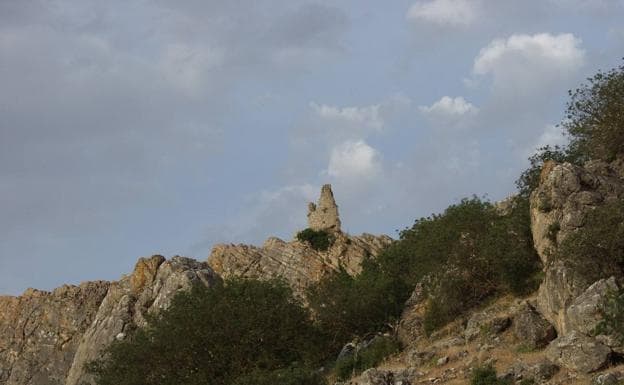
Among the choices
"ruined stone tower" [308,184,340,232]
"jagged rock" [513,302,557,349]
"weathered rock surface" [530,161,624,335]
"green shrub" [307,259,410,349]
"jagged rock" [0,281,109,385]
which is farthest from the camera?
"ruined stone tower" [308,184,340,232]

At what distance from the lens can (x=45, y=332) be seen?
3546 inches

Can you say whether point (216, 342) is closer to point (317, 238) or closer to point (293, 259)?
point (293, 259)

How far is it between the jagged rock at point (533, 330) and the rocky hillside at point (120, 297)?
31942 millimetres

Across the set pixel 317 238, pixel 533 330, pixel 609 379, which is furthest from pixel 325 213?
pixel 609 379

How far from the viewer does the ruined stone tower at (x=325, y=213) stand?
4077 inches

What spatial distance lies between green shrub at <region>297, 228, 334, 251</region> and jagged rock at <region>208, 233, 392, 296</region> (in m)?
0.48

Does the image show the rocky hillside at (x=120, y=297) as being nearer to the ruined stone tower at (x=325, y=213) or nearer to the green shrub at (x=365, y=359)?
the ruined stone tower at (x=325, y=213)

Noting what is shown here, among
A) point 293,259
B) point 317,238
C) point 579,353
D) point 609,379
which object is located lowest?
point 609,379

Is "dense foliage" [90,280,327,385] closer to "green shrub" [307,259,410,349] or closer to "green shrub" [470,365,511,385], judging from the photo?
"green shrub" [307,259,410,349]

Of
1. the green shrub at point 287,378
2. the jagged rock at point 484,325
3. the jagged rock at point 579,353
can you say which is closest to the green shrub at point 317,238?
the jagged rock at point 484,325

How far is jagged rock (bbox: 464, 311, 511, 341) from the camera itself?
147 feet

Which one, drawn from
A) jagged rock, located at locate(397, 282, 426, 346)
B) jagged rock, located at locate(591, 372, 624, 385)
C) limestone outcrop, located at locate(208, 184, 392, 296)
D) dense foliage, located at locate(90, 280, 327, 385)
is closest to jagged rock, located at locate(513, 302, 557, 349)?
jagged rock, located at locate(591, 372, 624, 385)

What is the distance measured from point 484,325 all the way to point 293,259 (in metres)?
53.1

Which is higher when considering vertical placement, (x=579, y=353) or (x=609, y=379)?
(x=579, y=353)
